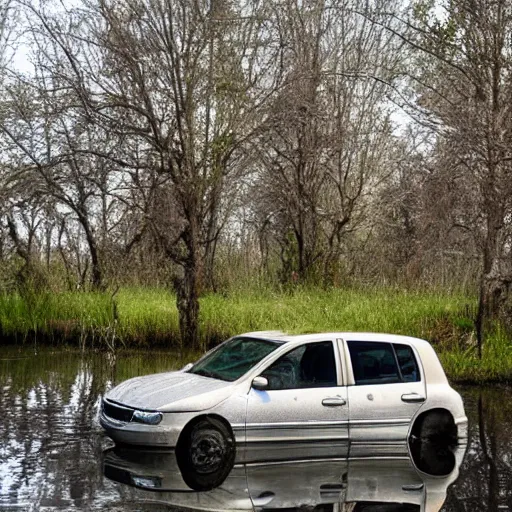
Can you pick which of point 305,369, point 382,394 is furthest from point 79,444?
point 382,394

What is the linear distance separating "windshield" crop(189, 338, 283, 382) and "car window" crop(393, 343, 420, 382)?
155 centimetres

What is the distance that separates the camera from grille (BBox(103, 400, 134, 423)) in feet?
34.7

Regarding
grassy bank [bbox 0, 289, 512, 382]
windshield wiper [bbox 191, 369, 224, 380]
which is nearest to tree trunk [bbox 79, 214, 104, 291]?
grassy bank [bbox 0, 289, 512, 382]

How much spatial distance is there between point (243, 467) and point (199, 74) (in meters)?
13.9

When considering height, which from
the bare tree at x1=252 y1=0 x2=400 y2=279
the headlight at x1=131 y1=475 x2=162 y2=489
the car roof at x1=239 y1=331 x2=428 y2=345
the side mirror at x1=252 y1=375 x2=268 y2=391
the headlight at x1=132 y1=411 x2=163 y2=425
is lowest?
the headlight at x1=131 y1=475 x2=162 y2=489

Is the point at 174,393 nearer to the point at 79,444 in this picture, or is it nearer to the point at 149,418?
the point at 149,418

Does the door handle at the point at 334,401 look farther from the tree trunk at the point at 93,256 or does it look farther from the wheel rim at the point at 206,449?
the tree trunk at the point at 93,256

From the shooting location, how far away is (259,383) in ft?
35.2

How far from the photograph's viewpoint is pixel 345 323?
21.7m

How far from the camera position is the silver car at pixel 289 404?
34.3 feet

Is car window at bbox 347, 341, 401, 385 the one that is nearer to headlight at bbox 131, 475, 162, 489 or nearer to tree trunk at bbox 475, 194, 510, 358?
headlight at bbox 131, 475, 162, 489

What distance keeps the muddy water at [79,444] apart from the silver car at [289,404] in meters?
0.66

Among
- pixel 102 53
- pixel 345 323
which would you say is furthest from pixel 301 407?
pixel 102 53

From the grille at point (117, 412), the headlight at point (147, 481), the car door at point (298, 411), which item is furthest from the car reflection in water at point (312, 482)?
the grille at point (117, 412)
